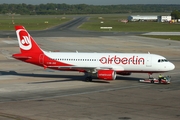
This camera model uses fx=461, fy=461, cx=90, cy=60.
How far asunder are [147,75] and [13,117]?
103ft

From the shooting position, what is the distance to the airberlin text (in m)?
58.8

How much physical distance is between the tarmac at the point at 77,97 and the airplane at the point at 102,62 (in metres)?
1.57

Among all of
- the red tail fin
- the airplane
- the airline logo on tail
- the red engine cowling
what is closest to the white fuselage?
the airplane

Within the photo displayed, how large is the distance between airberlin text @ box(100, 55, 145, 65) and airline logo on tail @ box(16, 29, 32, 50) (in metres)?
10.3

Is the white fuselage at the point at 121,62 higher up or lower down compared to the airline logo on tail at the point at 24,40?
lower down

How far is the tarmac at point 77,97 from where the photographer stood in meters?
39.6

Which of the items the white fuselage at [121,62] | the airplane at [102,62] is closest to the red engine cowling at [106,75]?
the airplane at [102,62]

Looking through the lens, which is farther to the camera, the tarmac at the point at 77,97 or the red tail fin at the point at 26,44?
the red tail fin at the point at 26,44

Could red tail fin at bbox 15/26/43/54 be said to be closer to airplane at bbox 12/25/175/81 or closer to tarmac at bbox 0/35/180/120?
airplane at bbox 12/25/175/81

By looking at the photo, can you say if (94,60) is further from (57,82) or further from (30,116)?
(30,116)

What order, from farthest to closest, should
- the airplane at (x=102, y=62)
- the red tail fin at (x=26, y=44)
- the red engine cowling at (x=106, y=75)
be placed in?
the red tail fin at (x=26, y=44)
the airplane at (x=102, y=62)
the red engine cowling at (x=106, y=75)

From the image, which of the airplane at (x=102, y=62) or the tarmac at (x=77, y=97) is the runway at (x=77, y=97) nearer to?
the tarmac at (x=77, y=97)

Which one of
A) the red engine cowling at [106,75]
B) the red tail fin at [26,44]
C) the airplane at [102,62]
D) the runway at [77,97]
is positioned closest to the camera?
the runway at [77,97]

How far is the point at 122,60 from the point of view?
2323 inches
